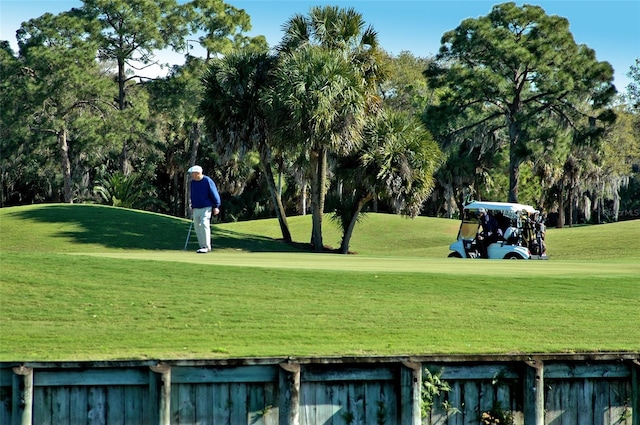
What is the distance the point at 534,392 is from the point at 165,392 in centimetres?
380

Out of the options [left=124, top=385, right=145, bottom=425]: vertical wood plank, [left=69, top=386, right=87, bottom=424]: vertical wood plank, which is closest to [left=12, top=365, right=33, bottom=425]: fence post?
[left=69, top=386, right=87, bottom=424]: vertical wood plank

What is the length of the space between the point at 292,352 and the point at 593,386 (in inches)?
138

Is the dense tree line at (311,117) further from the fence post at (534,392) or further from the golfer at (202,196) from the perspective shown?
the fence post at (534,392)

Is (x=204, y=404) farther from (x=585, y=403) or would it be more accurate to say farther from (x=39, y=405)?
(x=585, y=403)

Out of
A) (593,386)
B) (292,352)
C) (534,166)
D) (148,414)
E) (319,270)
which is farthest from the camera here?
(534,166)

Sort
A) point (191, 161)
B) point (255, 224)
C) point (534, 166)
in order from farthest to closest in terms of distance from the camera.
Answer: point (191, 161), point (534, 166), point (255, 224)

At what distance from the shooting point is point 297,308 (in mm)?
14234

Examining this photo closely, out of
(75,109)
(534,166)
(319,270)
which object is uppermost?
(75,109)

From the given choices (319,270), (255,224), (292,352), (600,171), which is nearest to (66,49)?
(255,224)

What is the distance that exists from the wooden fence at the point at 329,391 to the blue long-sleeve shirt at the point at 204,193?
34.2 feet

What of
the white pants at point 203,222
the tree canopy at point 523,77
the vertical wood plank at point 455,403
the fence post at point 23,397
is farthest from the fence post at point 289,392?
the tree canopy at point 523,77

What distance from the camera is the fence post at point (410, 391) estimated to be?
9.83 m

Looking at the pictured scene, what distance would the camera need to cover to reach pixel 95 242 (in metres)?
37.0

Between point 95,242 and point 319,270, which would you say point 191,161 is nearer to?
point 95,242
